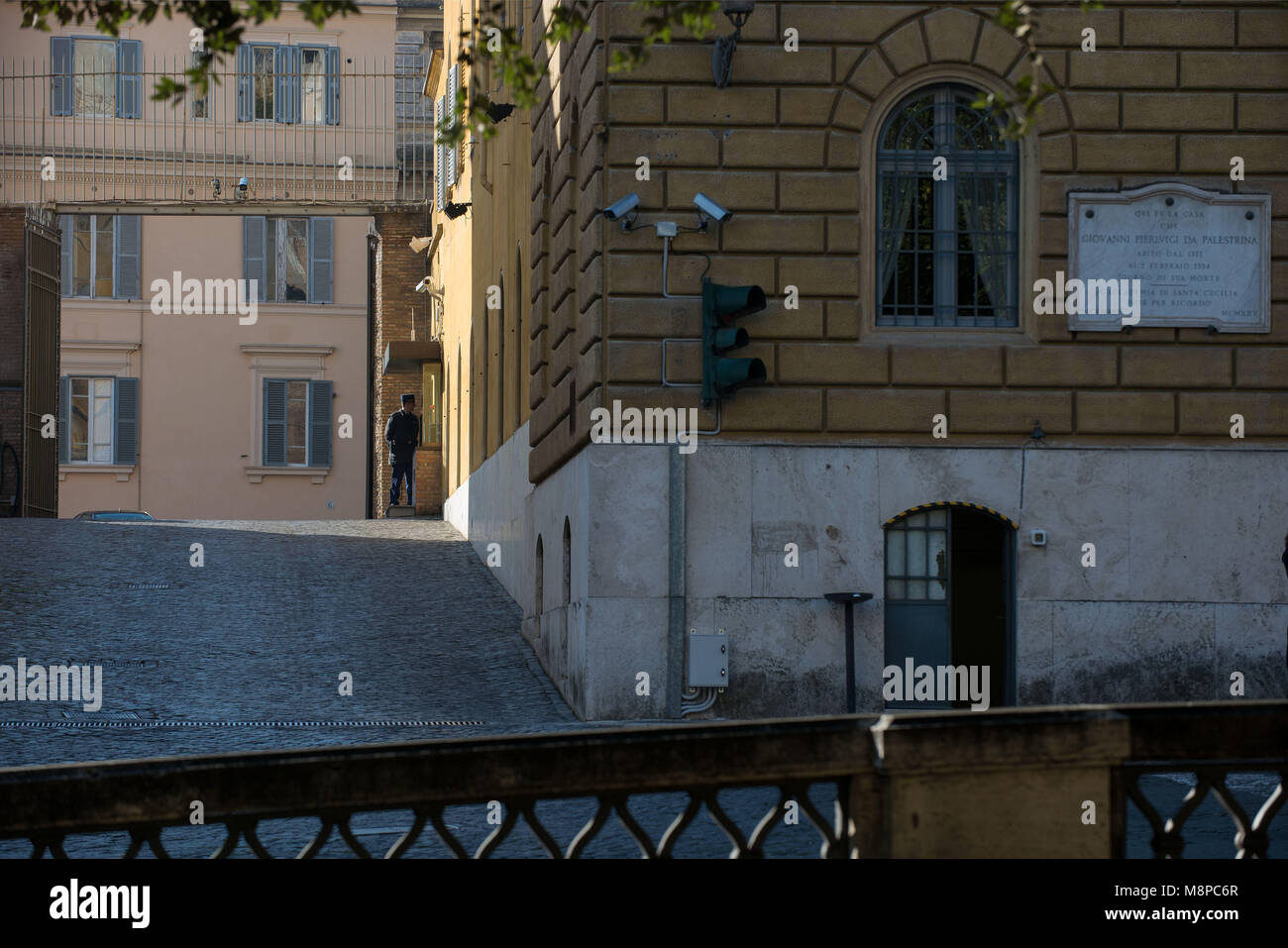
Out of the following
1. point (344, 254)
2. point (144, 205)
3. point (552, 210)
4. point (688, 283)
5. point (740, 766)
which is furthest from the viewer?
point (344, 254)

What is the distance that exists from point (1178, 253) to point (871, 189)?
2.48m

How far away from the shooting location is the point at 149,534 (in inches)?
1085

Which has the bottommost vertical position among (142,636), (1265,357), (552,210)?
(142,636)

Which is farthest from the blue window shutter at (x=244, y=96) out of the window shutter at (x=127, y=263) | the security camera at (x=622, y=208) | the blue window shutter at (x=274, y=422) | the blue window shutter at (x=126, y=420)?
the security camera at (x=622, y=208)

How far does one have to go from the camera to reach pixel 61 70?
45688mm

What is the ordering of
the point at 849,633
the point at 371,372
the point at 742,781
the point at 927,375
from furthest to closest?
1. the point at 371,372
2. the point at 927,375
3. the point at 849,633
4. the point at 742,781

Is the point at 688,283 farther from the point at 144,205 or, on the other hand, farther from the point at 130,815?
the point at 144,205

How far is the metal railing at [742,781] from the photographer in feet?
21.8

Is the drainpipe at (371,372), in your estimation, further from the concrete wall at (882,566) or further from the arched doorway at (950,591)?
the arched doorway at (950,591)

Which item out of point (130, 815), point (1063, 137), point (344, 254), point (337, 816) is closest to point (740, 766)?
point (337, 816)

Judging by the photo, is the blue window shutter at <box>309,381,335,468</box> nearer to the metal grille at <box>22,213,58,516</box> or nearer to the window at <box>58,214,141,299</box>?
the window at <box>58,214,141,299</box>

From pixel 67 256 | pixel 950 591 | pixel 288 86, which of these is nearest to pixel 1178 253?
pixel 950 591

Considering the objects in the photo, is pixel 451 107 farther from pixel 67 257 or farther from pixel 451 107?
pixel 67 257
